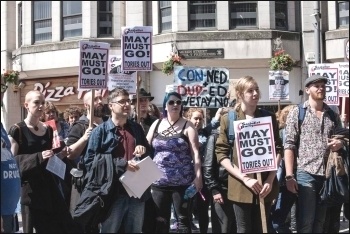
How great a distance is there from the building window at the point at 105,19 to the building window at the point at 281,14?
21.1ft

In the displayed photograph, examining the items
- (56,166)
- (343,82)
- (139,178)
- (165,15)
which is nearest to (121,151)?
(139,178)

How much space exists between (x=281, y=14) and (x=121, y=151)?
1825 centimetres

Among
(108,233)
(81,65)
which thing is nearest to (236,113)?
(108,233)

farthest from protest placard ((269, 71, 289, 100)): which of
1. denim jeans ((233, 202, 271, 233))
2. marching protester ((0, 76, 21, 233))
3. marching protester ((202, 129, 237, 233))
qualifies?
marching protester ((0, 76, 21, 233))

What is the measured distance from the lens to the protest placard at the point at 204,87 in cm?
1098

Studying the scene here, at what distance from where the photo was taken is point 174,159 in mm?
7441

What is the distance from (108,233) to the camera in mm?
6324

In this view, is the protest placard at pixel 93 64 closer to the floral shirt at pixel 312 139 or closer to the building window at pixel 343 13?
the floral shirt at pixel 312 139

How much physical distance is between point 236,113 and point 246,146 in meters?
0.38

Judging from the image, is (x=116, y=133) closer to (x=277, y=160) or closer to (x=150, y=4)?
(x=277, y=160)

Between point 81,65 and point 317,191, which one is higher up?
point 81,65

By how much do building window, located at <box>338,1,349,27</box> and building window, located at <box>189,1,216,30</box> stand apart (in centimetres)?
467

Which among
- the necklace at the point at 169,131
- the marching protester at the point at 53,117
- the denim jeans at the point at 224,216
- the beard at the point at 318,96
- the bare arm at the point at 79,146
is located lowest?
the denim jeans at the point at 224,216

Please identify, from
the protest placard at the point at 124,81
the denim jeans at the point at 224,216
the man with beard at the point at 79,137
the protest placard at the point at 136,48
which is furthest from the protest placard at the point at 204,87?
the denim jeans at the point at 224,216
